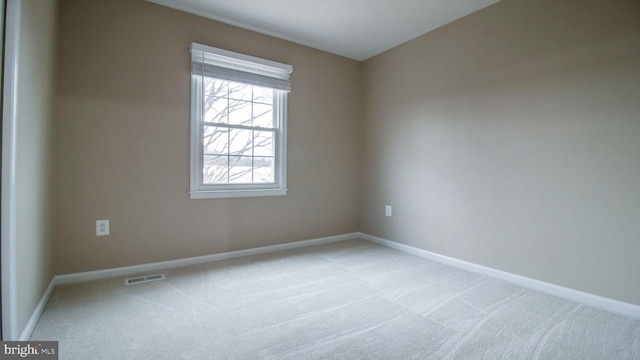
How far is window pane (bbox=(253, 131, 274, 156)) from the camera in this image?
328cm

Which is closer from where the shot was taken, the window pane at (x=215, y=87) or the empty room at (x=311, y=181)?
the empty room at (x=311, y=181)

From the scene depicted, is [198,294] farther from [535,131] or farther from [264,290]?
[535,131]

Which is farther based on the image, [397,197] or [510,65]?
[397,197]

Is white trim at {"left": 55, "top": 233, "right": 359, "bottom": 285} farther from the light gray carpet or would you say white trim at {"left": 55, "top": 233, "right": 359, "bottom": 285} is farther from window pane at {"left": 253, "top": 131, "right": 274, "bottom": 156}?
window pane at {"left": 253, "top": 131, "right": 274, "bottom": 156}

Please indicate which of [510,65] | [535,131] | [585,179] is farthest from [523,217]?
[510,65]

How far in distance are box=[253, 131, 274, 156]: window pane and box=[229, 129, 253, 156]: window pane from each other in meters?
0.06

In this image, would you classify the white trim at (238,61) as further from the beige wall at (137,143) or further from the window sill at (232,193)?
the window sill at (232,193)

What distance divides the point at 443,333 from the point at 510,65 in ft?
7.30

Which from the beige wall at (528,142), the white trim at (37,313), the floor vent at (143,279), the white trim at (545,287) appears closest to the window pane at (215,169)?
the floor vent at (143,279)

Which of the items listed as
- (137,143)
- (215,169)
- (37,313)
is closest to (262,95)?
(215,169)

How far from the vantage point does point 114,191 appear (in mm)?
2541

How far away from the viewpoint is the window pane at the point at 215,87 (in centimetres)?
296

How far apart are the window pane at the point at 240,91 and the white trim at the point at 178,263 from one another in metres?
1.63

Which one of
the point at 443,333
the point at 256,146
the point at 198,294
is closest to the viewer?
the point at 443,333
